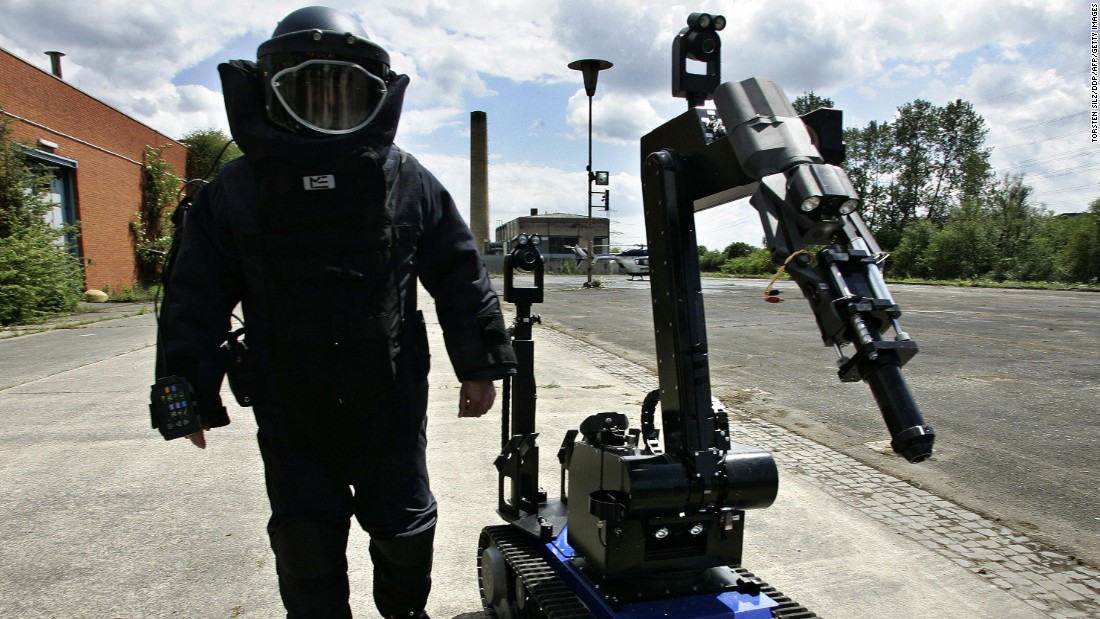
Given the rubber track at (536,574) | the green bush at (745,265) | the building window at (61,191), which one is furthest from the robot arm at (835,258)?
the green bush at (745,265)

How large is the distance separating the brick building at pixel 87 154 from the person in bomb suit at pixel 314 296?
19482 millimetres

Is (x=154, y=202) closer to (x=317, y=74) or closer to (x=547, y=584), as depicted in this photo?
(x=317, y=74)

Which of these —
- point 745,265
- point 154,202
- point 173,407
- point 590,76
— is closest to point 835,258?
point 173,407

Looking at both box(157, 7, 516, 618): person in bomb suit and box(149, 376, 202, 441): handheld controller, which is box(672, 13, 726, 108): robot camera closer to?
box(157, 7, 516, 618): person in bomb suit

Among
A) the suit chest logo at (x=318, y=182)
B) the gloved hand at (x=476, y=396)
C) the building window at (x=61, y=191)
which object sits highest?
the building window at (x=61, y=191)

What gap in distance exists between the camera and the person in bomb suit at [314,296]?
6.95 ft

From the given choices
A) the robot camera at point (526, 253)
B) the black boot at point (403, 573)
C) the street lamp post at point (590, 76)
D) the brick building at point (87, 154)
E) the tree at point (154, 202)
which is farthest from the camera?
the tree at point (154, 202)

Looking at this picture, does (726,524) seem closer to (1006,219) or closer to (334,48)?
(334,48)

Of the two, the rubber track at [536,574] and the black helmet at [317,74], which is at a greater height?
the black helmet at [317,74]

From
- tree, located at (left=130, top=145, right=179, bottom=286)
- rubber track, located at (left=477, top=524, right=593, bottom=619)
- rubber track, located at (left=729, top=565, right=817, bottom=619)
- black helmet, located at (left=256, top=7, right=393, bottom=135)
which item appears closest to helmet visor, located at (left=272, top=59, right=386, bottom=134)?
black helmet, located at (left=256, top=7, right=393, bottom=135)

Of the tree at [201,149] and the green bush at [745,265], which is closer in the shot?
the tree at [201,149]

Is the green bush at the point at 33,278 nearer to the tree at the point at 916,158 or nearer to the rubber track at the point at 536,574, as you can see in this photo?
the rubber track at the point at 536,574

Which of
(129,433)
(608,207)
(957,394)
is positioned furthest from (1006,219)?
(129,433)

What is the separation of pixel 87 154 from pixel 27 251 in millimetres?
7700
